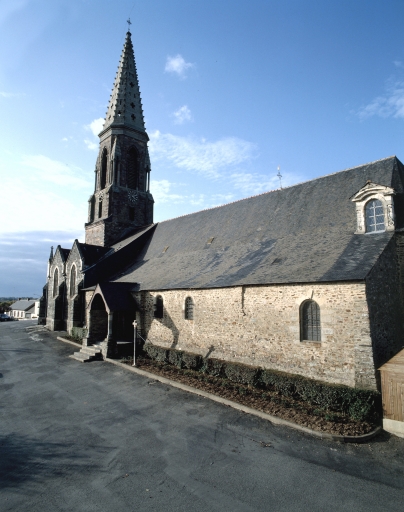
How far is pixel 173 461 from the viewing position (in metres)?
6.89

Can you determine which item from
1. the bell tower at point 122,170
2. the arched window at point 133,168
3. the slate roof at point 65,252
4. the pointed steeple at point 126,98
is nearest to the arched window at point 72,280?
the slate roof at point 65,252

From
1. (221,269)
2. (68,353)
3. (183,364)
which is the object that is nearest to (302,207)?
(221,269)

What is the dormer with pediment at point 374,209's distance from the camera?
12430 millimetres

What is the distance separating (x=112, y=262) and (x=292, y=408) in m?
18.0

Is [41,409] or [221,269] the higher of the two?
[221,269]

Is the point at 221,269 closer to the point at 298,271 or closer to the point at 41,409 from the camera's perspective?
the point at 298,271

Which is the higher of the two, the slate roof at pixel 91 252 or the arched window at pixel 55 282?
the slate roof at pixel 91 252

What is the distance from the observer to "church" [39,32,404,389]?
34.1 feet

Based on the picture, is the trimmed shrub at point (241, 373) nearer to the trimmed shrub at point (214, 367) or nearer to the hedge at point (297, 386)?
the hedge at point (297, 386)

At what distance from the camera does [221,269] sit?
15.8 m

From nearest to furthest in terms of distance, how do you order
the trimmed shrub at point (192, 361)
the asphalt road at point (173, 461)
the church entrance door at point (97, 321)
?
the asphalt road at point (173, 461), the trimmed shrub at point (192, 361), the church entrance door at point (97, 321)

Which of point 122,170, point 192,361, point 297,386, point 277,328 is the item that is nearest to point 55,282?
point 122,170

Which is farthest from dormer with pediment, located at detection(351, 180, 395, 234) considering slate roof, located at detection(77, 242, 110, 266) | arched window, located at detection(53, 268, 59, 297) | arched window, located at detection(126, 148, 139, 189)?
arched window, located at detection(53, 268, 59, 297)

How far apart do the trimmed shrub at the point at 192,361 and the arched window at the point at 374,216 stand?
914 centimetres
